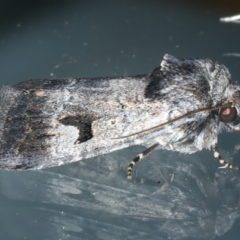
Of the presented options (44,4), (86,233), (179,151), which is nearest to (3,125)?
(86,233)

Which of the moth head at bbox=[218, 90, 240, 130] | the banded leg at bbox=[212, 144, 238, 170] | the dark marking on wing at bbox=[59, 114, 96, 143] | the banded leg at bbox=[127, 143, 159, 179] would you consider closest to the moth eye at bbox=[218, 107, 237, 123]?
the moth head at bbox=[218, 90, 240, 130]

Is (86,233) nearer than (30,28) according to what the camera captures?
Yes

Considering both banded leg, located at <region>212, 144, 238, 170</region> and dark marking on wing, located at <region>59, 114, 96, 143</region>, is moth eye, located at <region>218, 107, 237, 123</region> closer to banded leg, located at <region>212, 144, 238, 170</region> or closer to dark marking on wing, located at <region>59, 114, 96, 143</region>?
banded leg, located at <region>212, 144, 238, 170</region>

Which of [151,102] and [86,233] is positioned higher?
[151,102]

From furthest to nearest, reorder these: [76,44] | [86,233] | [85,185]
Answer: [76,44], [85,185], [86,233]

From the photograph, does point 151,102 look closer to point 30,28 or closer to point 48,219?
point 48,219

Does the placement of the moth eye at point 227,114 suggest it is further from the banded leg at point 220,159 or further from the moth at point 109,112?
the banded leg at point 220,159

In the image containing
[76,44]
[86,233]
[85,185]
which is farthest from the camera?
[76,44]
